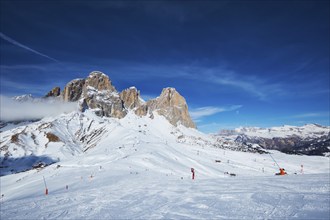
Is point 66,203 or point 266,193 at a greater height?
point 266,193

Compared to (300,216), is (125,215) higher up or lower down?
lower down

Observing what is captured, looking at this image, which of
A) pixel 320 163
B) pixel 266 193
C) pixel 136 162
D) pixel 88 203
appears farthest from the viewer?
pixel 320 163

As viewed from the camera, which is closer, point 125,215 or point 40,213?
point 125,215

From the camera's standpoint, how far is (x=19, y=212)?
15047 millimetres

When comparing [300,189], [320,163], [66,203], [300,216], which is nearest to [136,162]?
[66,203]

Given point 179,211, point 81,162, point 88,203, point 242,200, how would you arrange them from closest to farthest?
1. point 179,211
2. point 242,200
3. point 88,203
4. point 81,162

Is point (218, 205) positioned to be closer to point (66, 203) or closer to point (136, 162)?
point (66, 203)

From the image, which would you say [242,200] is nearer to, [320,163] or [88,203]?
[88,203]

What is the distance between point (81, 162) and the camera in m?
75.7

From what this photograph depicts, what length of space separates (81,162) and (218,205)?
226 ft

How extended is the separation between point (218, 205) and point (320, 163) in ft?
451

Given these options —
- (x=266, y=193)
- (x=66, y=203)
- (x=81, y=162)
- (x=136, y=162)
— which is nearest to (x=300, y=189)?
(x=266, y=193)

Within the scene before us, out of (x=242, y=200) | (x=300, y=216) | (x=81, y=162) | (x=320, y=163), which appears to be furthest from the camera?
(x=320, y=163)

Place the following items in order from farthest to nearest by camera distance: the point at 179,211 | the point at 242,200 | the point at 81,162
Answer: the point at 81,162 < the point at 242,200 < the point at 179,211
